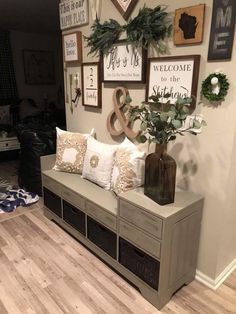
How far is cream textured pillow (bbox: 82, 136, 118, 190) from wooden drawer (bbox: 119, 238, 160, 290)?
549 millimetres

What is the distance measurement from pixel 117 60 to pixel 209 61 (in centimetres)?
80

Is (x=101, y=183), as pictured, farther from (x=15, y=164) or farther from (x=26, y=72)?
(x=26, y=72)

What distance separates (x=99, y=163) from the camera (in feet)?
7.12

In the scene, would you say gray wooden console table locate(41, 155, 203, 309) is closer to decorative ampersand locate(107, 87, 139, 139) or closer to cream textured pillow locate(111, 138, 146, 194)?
cream textured pillow locate(111, 138, 146, 194)

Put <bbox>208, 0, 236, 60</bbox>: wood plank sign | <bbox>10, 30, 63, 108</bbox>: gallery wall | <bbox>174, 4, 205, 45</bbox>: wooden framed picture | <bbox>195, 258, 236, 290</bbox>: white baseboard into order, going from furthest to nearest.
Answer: <bbox>10, 30, 63, 108</bbox>: gallery wall
<bbox>195, 258, 236, 290</bbox>: white baseboard
<bbox>174, 4, 205, 45</bbox>: wooden framed picture
<bbox>208, 0, 236, 60</bbox>: wood plank sign

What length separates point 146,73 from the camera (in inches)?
74.9

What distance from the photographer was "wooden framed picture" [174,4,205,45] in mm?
1522

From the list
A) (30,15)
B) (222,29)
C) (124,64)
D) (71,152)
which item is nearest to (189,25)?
(222,29)

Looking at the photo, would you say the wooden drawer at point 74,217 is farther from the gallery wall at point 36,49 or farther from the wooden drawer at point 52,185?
the gallery wall at point 36,49

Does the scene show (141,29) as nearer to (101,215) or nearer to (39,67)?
(101,215)

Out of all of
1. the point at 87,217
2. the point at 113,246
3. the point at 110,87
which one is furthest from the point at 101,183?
the point at 110,87

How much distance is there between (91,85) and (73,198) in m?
1.07

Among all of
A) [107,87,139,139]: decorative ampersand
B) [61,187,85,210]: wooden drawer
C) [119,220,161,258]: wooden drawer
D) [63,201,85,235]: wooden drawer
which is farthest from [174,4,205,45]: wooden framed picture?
[63,201,85,235]: wooden drawer

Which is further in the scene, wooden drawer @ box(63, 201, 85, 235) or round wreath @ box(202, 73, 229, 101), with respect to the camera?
wooden drawer @ box(63, 201, 85, 235)
